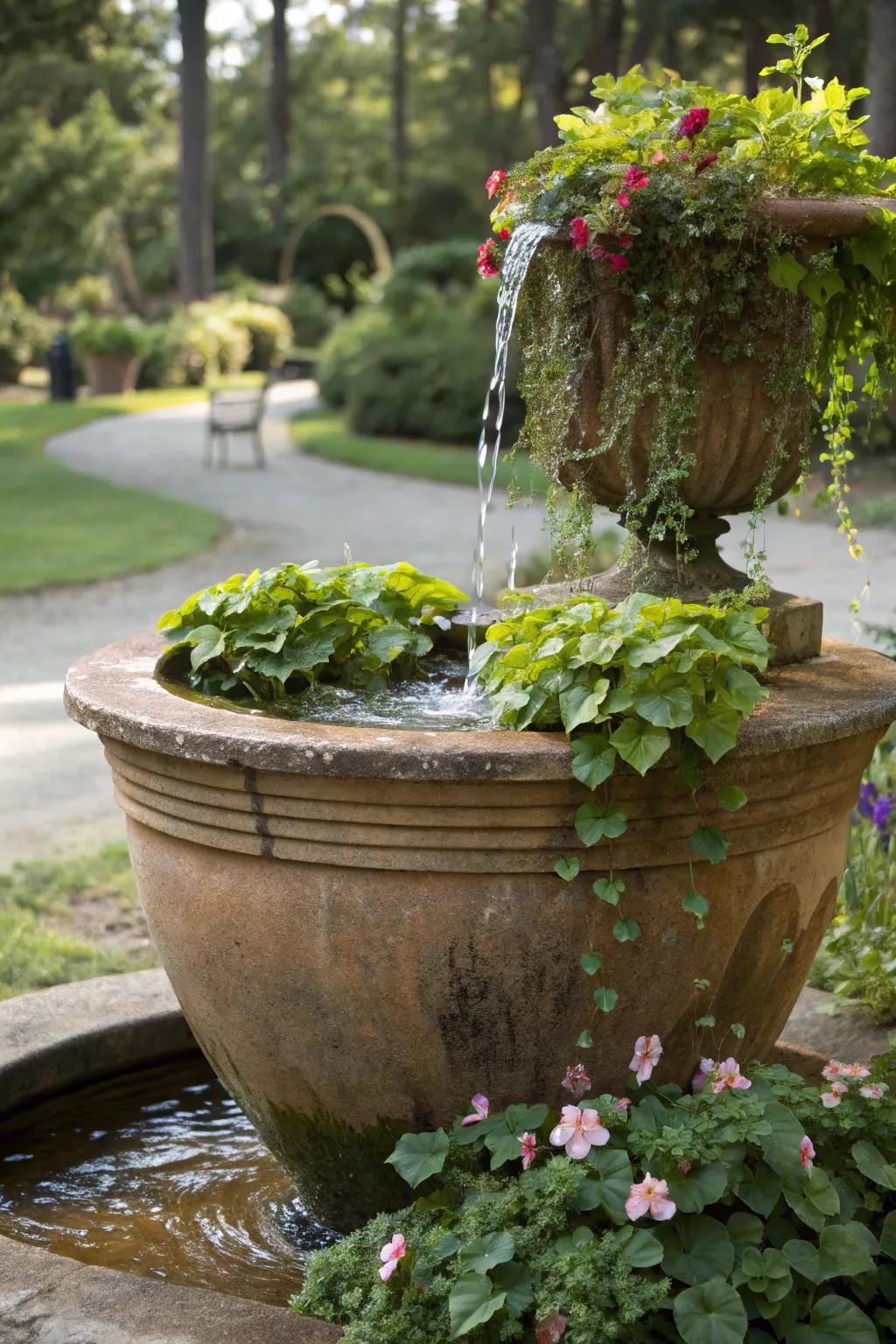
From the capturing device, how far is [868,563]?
1156 centimetres

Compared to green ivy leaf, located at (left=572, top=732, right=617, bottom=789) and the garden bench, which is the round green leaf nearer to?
green ivy leaf, located at (left=572, top=732, right=617, bottom=789)

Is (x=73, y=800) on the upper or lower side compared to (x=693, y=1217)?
lower

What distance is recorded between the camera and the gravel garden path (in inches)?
251

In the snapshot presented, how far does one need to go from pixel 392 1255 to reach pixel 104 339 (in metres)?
27.7

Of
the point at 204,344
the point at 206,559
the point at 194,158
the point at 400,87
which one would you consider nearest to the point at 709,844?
the point at 206,559

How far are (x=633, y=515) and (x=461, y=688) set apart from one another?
22.9 inches

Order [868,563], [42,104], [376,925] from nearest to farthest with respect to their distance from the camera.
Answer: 1. [376,925]
2. [868,563]
3. [42,104]

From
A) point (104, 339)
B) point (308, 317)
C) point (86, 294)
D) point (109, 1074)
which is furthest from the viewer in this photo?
point (308, 317)

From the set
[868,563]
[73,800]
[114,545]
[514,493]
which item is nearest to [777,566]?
[868,563]

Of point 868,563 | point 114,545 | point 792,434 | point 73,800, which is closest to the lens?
point 792,434

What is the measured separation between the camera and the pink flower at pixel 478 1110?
2.44 meters

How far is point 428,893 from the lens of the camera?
2.36 meters

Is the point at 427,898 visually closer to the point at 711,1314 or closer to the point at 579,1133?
the point at 579,1133

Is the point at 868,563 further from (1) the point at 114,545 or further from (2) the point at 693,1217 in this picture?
(2) the point at 693,1217
